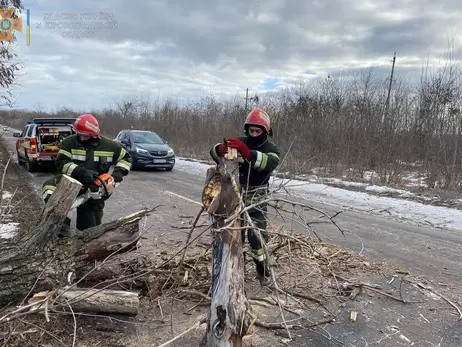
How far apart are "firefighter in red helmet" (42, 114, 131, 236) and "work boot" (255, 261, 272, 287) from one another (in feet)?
6.13

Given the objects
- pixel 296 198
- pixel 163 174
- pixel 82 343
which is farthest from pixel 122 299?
pixel 163 174

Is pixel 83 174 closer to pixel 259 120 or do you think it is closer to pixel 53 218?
pixel 53 218

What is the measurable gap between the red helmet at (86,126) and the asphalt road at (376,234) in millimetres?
1076

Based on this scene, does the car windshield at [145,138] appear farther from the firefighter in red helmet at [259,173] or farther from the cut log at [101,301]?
the cut log at [101,301]

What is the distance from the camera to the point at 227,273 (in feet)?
8.90

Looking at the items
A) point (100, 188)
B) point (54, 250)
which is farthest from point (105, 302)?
point (100, 188)

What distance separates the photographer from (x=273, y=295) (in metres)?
3.82

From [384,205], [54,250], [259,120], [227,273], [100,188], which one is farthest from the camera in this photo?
[384,205]

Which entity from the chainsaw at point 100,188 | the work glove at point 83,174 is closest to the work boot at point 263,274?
the chainsaw at point 100,188

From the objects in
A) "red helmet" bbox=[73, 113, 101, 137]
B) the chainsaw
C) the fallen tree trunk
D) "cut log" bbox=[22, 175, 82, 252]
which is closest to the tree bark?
the fallen tree trunk

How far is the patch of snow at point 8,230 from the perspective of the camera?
524cm

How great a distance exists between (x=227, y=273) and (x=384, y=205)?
737cm

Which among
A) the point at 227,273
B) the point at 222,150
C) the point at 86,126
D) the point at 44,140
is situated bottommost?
the point at 227,273

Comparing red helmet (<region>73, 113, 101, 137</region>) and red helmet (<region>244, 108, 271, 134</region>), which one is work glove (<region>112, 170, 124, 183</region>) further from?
red helmet (<region>244, 108, 271, 134</region>)
